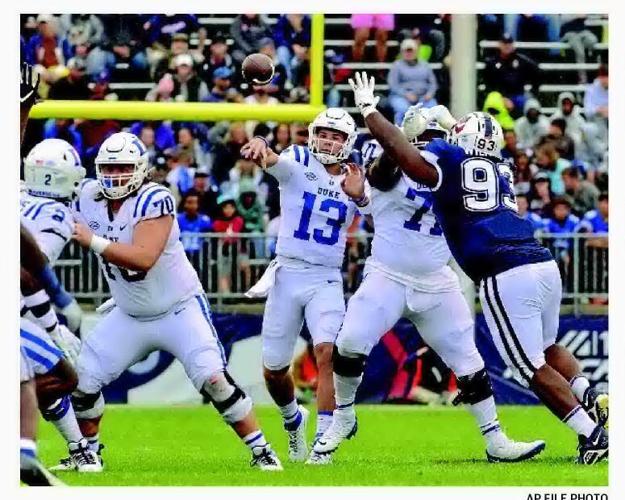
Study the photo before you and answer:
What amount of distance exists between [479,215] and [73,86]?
20.9 ft

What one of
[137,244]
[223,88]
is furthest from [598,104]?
[137,244]

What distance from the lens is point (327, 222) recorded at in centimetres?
1016

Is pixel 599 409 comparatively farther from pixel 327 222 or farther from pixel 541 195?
pixel 541 195

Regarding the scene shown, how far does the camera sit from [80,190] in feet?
30.5

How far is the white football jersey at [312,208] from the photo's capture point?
10.1m

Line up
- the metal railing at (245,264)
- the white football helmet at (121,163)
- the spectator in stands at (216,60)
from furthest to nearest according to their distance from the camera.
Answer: the spectator in stands at (216,60), the metal railing at (245,264), the white football helmet at (121,163)

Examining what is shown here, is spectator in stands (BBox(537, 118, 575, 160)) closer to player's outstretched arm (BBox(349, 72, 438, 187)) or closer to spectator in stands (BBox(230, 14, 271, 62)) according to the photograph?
spectator in stands (BBox(230, 14, 271, 62))

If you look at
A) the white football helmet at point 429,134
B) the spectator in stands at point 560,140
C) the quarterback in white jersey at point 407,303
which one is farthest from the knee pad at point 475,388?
the spectator in stands at point 560,140

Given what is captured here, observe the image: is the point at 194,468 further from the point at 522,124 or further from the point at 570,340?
the point at 522,124

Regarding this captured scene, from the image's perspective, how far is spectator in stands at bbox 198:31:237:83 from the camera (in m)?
15.5

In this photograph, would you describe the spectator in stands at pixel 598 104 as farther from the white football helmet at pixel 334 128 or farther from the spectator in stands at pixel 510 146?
the white football helmet at pixel 334 128

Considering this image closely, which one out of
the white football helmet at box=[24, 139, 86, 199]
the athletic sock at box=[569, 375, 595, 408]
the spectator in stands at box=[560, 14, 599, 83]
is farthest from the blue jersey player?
the spectator in stands at box=[560, 14, 599, 83]

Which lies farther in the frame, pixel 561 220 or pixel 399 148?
pixel 561 220

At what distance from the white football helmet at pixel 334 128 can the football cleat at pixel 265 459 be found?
6.31 ft
